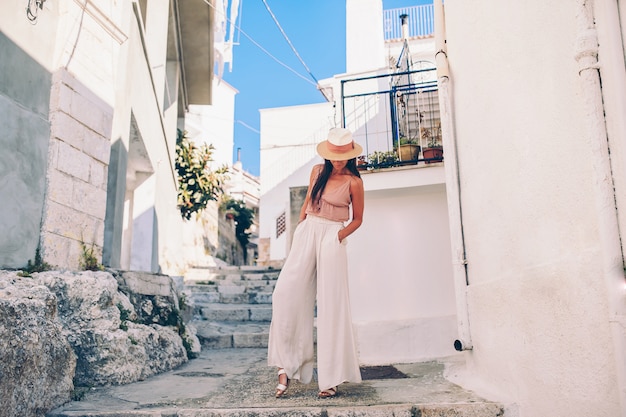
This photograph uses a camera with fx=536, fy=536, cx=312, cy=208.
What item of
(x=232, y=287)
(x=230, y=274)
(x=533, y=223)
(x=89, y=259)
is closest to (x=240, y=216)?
(x=230, y=274)

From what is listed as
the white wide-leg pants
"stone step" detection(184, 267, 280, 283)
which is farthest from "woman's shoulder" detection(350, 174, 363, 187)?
"stone step" detection(184, 267, 280, 283)

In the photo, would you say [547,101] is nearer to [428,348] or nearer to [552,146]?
[552,146]

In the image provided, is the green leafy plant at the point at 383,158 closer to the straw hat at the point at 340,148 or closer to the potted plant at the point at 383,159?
the potted plant at the point at 383,159

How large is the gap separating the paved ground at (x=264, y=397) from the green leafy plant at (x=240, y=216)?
14679 millimetres

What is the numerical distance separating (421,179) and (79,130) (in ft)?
10.6

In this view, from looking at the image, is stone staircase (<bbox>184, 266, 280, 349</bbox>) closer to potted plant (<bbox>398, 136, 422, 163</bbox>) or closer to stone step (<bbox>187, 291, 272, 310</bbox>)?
stone step (<bbox>187, 291, 272, 310</bbox>)

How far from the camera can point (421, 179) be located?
18.0ft

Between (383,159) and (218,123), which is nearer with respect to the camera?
(383,159)

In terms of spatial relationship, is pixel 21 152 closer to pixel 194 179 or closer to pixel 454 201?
pixel 454 201

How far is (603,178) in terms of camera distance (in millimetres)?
2119

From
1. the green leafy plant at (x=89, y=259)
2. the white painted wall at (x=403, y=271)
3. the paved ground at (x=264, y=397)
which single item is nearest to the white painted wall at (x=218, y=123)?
the white painted wall at (x=403, y=271)

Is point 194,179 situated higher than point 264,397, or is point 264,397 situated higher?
point 194,179

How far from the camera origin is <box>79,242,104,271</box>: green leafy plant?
4258 millimetres

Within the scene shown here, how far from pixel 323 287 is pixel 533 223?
138cm
